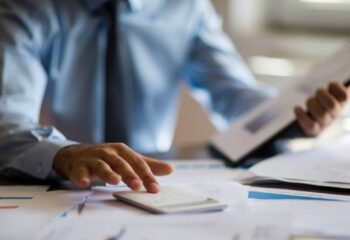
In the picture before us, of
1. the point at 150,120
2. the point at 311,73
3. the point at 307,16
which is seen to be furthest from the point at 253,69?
the point at 311,73

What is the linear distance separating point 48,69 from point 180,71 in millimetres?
361

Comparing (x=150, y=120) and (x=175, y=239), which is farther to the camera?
(x=150, y=120)

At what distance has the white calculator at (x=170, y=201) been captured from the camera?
0.57 metres

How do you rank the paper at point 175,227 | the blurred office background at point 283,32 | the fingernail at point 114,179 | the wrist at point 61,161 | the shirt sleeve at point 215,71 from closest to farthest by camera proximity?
the paper at point 175,227, the fingernail at point 114,179, the wrist at point 61,161, the shirt sleeve at point 215,71, the blurred office background at point 283,32

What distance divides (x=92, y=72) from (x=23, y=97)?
0.26 meters

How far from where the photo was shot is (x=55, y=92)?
119cm

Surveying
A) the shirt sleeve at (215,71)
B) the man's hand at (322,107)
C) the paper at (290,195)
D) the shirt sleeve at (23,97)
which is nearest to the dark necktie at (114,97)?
the shirt sleeve at (23,97)

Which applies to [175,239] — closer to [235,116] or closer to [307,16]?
[235,116]

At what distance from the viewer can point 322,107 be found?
38.2 inches

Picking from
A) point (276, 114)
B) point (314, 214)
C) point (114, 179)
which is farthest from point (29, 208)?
point (276, 114)

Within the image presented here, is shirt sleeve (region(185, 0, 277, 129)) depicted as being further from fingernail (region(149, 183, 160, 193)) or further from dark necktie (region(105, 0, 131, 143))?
fingernail (region(149, 183, 160, 193))

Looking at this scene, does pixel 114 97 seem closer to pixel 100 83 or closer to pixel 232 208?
pixel 100 83

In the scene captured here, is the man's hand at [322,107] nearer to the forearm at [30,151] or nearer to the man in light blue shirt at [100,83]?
the man in light blue shirt at [100,83]

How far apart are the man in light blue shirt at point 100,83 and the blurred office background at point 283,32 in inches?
17.6
